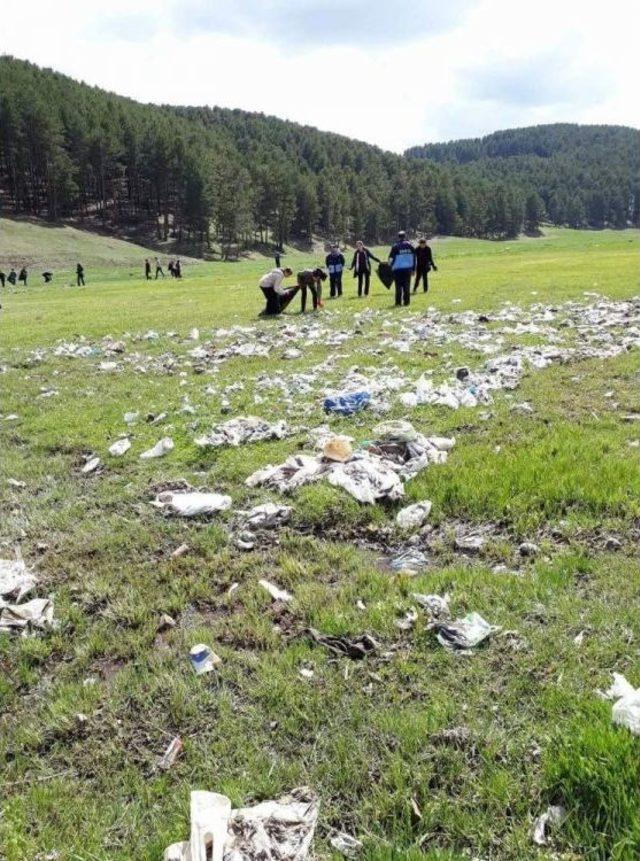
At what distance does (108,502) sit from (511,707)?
4.61m

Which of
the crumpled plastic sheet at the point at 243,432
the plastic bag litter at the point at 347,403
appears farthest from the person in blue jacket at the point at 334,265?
the crumpled plastic sheet at the point at 243,432

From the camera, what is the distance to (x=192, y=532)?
5.65 meters

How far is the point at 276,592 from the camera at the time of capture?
4570 mm

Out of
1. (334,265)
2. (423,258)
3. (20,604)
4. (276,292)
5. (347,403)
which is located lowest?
(20,604)

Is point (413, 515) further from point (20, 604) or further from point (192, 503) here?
point (20, 604)

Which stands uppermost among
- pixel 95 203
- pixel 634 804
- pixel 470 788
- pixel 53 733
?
pixel 95 203

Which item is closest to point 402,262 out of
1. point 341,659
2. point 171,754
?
point 341,659

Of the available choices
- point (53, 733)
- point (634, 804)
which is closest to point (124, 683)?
point (53, 733)

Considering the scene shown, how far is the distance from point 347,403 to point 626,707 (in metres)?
6.28

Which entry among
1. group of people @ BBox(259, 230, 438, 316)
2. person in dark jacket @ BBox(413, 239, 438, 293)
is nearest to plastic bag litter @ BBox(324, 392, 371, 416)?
group of people @ BBox(259, 230, 438, 316)

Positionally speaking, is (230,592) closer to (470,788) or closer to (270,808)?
(270,808)

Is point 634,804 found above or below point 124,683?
above

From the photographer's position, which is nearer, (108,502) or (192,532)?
(192,532)

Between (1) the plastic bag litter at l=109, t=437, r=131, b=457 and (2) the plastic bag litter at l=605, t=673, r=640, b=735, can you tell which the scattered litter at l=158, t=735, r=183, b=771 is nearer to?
(2) the plastic bag litter at l=605, t=673, r=640, b=735
